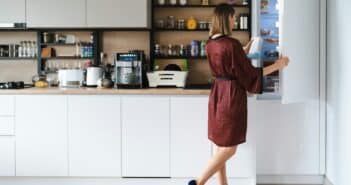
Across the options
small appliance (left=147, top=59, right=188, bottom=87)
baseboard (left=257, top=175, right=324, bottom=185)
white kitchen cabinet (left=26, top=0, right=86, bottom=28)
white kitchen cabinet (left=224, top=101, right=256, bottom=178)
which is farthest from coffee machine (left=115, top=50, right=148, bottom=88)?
baseboard (left=257, top=175, right=324, bottom=185)

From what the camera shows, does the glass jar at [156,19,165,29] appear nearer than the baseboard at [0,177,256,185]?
No

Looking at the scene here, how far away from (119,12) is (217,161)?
63.3 inches

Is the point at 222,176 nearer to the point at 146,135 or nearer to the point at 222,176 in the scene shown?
the point at 222,176

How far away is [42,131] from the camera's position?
4.02 metres

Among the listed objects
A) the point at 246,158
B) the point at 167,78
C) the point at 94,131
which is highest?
the point at 167,78

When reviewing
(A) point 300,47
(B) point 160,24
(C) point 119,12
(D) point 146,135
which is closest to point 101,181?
(D) point 146,135

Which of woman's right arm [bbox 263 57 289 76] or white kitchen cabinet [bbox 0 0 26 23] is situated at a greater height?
white kitchen cabinet [bbox 0 0 26 23]

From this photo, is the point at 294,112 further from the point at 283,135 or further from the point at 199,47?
the point at 199,47

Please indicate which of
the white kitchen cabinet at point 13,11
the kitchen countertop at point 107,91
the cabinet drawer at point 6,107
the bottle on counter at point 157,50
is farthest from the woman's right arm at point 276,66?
the white kitchen cabinet at point 13,11

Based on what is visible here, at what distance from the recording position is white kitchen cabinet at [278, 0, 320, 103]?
150 inches

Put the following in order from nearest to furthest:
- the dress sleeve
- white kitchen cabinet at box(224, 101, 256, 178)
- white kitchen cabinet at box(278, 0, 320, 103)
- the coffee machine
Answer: the dress sleeve
white kitchen cabinet at box(278, 0, 320, 103)
white kitchen cabinet at box(224, 101, 256, 178)
the coffee machine

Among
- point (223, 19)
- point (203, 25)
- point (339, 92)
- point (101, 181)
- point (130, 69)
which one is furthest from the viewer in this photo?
point (203, 25)

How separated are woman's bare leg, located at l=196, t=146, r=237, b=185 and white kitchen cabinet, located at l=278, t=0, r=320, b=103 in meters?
0.61

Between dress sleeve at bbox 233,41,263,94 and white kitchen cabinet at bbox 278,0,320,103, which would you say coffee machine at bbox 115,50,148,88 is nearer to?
dress sleeve at bbox 233,41,263,94
